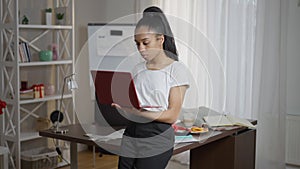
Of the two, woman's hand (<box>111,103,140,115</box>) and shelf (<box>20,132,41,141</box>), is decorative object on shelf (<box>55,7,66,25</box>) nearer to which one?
shelf (<box>20,132,41,141</box>)

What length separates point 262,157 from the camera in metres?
4.25

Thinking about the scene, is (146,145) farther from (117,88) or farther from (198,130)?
(198,130)

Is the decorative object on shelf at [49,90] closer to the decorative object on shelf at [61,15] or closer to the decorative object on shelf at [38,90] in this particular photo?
the decorative object on shelf at [38,90]

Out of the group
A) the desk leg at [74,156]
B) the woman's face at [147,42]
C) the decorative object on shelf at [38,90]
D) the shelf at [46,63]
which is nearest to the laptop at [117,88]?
the woman's face at [147,42]

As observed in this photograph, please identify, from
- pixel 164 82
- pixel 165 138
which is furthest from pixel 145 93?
pixel 165 138

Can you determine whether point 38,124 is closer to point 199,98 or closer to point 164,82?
point 199,98

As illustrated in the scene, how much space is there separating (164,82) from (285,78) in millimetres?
2591

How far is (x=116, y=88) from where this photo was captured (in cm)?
217

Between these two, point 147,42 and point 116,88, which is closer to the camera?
point 147,42

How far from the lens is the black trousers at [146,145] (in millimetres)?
1861

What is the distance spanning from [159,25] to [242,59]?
8.62 feet

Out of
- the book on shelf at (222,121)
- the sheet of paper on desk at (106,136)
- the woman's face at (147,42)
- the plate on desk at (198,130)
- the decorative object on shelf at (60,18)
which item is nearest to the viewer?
the woman's face at (147,42)

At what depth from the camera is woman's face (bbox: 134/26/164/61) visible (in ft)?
5.98

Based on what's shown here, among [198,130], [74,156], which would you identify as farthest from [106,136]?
[198,130]
